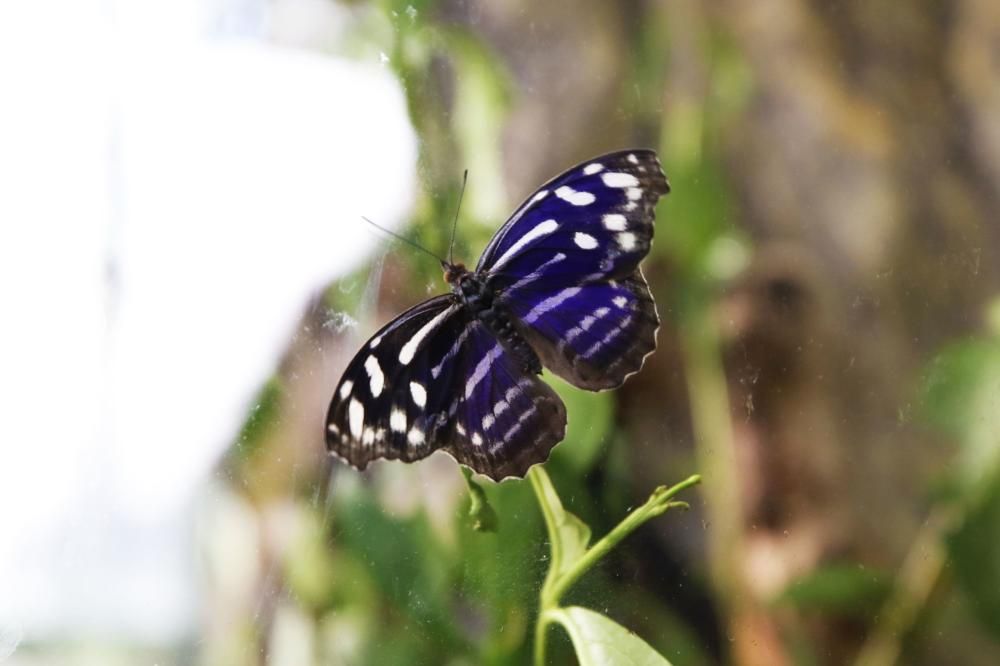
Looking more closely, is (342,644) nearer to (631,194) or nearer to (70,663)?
(70,663)

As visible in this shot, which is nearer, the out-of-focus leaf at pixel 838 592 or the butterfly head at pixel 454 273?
the butterfly head at pixel 454 273

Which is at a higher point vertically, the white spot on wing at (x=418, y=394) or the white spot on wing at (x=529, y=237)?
the white spot on wing at (x=529, y=237)

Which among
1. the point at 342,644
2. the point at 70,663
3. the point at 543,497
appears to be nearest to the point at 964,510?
the point at 543,497

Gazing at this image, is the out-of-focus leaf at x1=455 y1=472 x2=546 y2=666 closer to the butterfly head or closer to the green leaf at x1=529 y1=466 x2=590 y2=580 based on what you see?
the green leaf at x1=529 y1=466 x2=590 y2=580

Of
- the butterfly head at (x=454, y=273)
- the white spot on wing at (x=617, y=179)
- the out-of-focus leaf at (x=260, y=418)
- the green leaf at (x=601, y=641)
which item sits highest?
the white spot on wing at (x=617, y=179)

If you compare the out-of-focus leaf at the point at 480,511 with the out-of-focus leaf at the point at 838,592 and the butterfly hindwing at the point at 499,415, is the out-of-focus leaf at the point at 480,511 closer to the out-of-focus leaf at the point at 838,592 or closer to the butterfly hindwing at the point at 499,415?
the butterfly hindwing at the point at 499,415

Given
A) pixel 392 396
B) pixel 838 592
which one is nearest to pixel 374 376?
pixel 392 396

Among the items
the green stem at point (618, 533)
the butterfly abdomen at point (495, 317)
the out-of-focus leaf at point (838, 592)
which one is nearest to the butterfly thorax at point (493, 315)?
the butterfly abdomen at point (495, 317)
